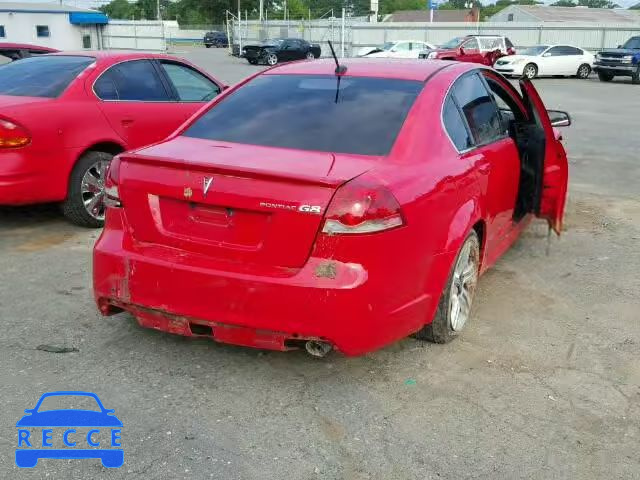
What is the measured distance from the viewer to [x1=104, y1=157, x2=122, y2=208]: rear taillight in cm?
363

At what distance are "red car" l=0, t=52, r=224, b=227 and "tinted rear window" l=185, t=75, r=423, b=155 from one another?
2264 millimetres

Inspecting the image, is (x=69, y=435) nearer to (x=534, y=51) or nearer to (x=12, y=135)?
(x=12, y=135)

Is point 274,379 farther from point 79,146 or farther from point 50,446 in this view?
point 79,146

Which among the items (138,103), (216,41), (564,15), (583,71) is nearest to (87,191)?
(138,103)

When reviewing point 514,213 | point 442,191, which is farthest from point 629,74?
point 442,191

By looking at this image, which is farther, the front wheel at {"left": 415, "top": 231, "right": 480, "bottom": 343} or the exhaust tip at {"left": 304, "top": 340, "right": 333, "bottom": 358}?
the front wheel at {"left": 415, "top": 231, "right": 480, "bottom": 343}

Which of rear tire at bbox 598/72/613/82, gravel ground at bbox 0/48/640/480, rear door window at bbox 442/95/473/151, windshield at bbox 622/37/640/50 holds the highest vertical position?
windshield at bbox 622/37/640/50

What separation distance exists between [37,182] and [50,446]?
340 centimetres

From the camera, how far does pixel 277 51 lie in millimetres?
38719

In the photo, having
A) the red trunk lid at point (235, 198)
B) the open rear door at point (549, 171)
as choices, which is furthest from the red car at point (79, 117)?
the open rear door at point (549, 171)

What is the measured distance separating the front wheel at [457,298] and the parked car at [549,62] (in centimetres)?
2641

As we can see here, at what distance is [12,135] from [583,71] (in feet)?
97.0

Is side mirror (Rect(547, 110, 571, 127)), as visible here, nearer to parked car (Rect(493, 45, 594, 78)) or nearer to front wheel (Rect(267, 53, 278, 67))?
parked car (Rect(493, 45, 594, 78))

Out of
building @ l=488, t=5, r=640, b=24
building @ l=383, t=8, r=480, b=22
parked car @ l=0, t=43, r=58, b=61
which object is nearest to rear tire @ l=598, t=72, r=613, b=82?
parked car @ l=0, t=43, r=58, b=61
